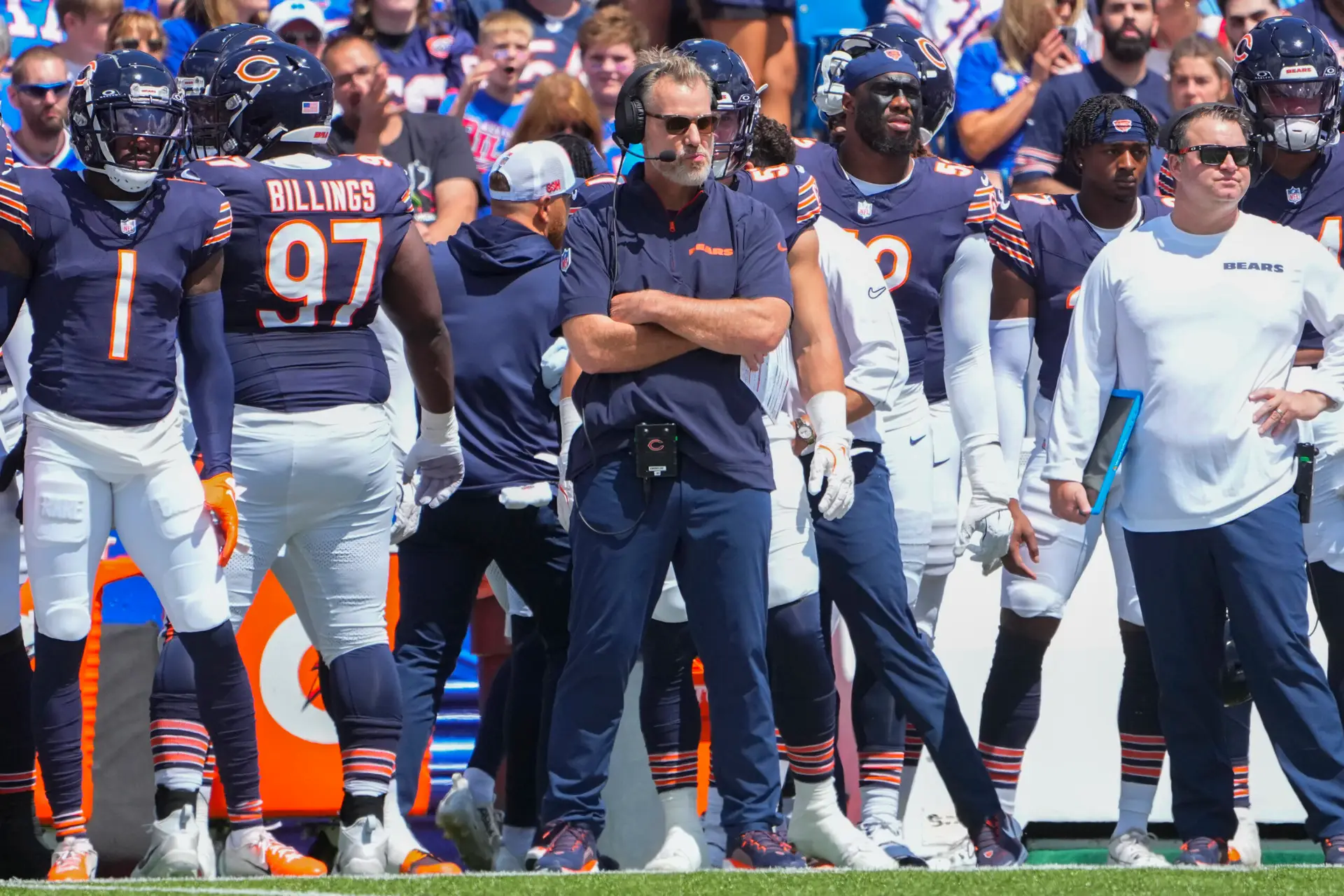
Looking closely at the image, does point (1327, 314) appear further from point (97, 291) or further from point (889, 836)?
point (97, 291)

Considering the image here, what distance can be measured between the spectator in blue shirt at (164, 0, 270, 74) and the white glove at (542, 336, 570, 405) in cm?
310

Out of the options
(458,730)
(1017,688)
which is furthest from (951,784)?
(458,730)

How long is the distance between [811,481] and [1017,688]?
4.46 ft

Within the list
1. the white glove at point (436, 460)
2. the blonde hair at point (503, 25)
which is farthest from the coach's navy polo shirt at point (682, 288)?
the blonde hair at point (503, 25)

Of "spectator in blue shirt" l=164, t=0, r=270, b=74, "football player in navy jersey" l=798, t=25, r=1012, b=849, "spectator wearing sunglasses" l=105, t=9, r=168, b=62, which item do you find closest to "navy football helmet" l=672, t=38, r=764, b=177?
"football player in navy jersey" l=798, t=25, r=1012, b=849

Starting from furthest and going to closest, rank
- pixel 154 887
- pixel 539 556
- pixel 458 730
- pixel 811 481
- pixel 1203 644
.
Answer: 1. pixel 458 730
2. pixel 539 556
3. pixel 1203 644
4. pixel 811 481
5. pixel 154 887

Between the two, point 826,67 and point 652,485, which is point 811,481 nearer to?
point 652,485

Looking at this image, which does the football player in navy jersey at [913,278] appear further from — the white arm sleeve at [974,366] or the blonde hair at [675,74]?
the blonde hair at [675,74]

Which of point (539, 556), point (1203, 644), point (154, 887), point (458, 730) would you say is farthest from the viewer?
point (458, 730)

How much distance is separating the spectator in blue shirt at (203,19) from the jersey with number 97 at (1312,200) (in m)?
4.19

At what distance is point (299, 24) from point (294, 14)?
4cm

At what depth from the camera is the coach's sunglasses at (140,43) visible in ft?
26.7

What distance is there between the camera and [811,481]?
199 inches

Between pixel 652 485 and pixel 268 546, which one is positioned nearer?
pixel 652 485
